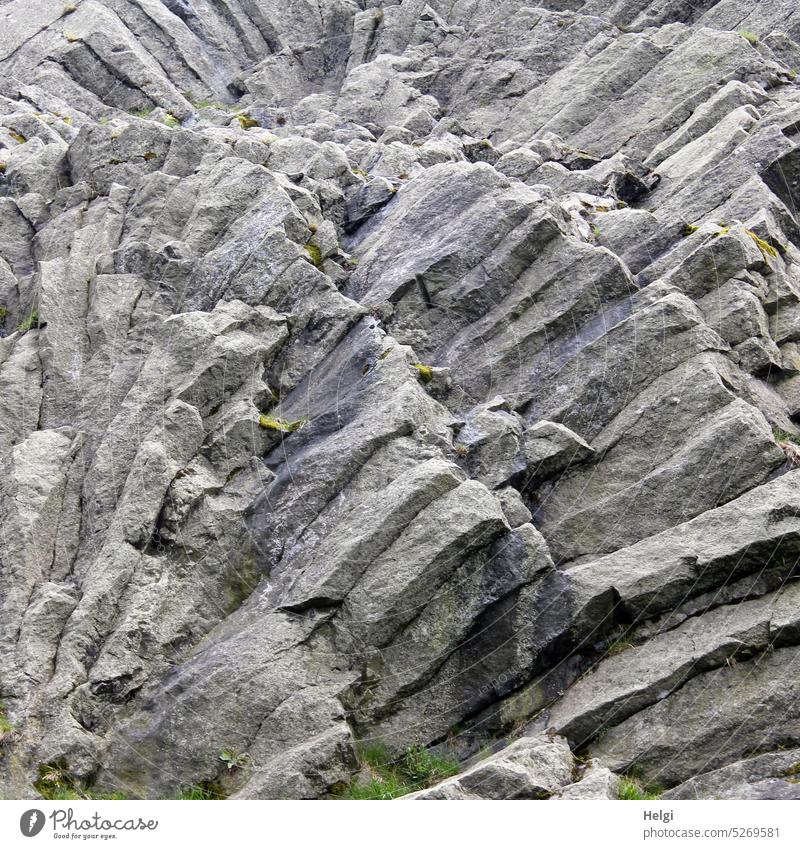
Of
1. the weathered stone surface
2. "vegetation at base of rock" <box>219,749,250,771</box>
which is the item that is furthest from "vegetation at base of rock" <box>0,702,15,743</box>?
the weathered stone surface

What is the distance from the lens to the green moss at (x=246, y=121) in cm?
4994

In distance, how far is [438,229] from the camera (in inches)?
1201

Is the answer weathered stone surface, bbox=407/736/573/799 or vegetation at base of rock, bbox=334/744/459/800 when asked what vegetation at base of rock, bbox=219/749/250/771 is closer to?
vegetation at base of rock, bbox=334/744/459/800

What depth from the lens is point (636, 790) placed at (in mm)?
19141

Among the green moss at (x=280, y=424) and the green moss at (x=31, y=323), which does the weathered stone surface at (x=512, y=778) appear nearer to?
the green moss at (x=280, y=424)

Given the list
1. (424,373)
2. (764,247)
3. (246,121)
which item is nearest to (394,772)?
(424,373)

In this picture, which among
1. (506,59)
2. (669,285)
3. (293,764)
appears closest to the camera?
(293,764)

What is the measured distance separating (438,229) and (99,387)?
33.9ft

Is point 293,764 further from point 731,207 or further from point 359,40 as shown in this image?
point 359,40

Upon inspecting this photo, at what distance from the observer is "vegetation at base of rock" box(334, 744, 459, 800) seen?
66.3ft

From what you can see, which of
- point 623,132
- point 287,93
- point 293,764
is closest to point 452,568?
point 293,764

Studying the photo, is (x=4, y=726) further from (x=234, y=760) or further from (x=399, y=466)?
(x=399, y=466)

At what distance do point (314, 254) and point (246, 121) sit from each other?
21796 millimetres

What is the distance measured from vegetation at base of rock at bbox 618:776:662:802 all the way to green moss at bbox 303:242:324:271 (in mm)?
17001
